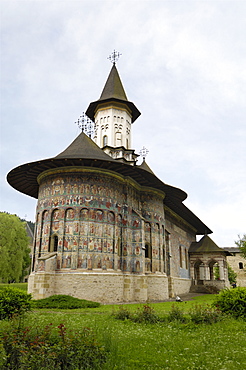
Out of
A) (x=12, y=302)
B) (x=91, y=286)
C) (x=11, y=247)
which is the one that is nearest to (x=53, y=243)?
(x=91, y=286)

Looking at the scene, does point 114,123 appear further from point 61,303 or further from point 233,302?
point 233,302

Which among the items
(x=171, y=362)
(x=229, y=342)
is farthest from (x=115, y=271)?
(x=171, y=362)

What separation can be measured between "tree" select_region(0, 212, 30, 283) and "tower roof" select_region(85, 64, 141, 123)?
13.1 meters

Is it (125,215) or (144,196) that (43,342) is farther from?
(144,196)

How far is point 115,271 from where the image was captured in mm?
19484

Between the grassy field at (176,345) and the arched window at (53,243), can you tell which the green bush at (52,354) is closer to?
the grassy field at (176,345)

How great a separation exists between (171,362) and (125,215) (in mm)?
15326

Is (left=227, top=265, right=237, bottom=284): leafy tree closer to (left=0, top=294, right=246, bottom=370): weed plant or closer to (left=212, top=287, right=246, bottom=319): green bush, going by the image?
(left=212, top=287, right=246, bottom=319): green bush

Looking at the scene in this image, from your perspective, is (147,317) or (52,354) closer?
(52,354)

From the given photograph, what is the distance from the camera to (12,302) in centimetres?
1070

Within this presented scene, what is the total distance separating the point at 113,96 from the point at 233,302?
23.0m

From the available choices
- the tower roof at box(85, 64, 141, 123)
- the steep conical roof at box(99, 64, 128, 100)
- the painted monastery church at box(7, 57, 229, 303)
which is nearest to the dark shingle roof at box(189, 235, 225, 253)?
the painted monastery church at box(7, 57, 229, 303)

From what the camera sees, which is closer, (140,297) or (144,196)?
(140,297)

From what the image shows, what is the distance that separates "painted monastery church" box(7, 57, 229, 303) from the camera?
18.2m
